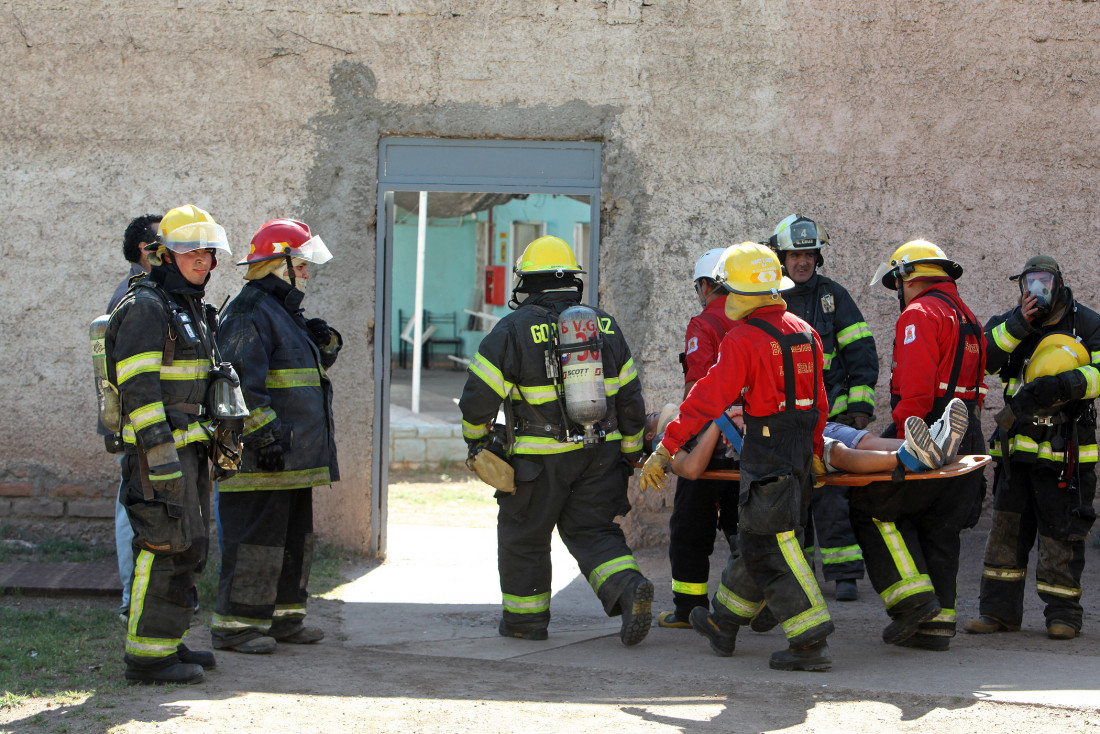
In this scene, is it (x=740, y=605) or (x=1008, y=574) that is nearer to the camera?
(x=740, y=605)

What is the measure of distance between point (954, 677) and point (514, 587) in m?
2.03

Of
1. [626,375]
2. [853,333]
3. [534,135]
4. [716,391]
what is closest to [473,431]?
[626,375]

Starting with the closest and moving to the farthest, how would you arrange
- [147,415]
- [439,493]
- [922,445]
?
[147,415] → [922,445] → [439,493]

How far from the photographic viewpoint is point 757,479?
177 inches

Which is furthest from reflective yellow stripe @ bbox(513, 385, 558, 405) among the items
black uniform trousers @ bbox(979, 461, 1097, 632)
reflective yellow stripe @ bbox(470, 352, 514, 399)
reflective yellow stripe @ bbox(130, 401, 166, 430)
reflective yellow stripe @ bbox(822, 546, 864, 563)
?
black uniform trousers @ bbox(979, 461, 1097, 632)

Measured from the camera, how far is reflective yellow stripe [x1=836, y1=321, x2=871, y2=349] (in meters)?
6.00

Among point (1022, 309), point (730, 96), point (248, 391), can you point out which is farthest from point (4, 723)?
point (730, 96)

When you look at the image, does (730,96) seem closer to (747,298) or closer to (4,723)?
(747,298)

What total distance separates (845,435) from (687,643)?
1.26 m

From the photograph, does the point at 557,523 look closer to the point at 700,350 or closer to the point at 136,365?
the point at 700,350

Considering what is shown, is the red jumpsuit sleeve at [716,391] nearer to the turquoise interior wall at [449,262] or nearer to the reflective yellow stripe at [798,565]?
the reflective yellow stripe at [798,565]

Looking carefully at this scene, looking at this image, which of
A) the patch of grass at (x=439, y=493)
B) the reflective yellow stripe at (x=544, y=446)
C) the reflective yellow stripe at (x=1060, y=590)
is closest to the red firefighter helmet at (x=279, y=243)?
the reflective yellow stripe at (x=544, y=446)

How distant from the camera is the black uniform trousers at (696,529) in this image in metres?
5.29

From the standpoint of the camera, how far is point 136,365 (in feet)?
13.6
